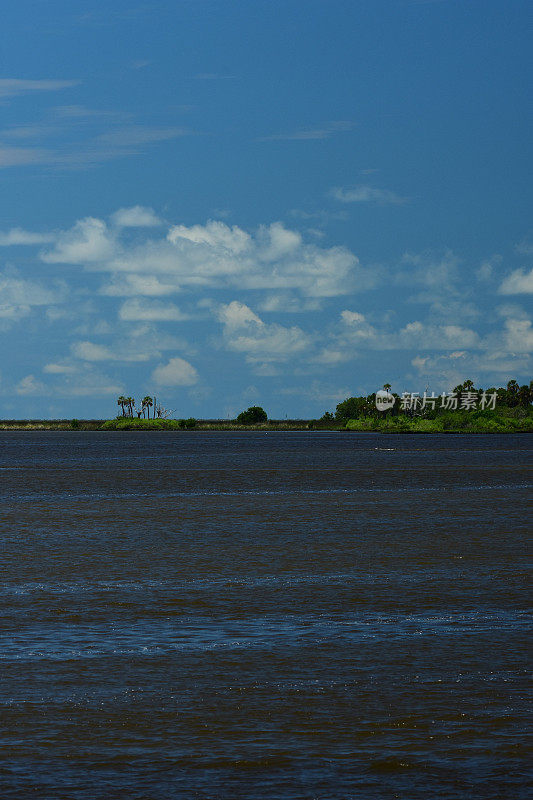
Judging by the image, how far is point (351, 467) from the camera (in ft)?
261

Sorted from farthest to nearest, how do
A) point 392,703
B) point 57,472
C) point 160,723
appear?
1. point 57,472
2. point 392,703
3. point 160,723

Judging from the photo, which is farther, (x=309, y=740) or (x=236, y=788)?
(x=309, y=740)

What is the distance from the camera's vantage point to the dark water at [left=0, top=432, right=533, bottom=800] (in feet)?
29.6

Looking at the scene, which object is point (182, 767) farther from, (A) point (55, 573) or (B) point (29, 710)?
Answer: (A) point (55, 573)

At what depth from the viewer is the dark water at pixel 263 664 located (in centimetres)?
903

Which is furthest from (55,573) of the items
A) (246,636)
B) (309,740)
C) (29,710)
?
(309,740)

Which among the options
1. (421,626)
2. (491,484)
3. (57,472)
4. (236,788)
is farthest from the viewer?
(57,472)

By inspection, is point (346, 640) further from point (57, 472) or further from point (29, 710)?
point (57, 472)

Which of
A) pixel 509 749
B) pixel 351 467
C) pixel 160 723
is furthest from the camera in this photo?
pixel 351 467

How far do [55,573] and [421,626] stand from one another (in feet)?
28.7

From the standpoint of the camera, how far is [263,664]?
12.9 m

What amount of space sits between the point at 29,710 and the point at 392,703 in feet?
12.3

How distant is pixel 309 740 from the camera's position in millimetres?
Result: 9914

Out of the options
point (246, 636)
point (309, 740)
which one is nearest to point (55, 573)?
point (246, 636)
